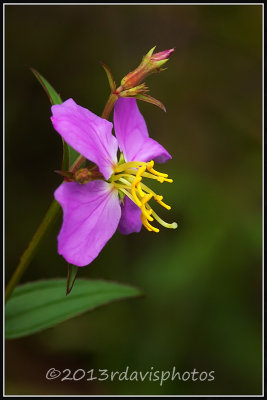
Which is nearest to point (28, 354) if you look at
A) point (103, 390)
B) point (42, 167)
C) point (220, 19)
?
point (103, 390)

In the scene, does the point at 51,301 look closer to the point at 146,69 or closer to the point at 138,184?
the point at 138,184

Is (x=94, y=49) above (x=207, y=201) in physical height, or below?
above

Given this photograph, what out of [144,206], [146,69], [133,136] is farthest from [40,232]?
[146,69]

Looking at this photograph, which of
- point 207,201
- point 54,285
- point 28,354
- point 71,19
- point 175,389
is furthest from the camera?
point 71,19

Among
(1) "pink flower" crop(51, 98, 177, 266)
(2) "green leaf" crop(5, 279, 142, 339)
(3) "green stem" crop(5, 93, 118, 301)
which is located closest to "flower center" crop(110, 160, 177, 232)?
(1) "pink flower" crop(51, 98, 177, 266)

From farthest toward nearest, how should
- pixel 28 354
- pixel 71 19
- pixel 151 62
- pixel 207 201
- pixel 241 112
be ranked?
pixel 241 112 < pixel 71 19 < pixel 207 201 < pixel 28 354 < pixel 151 62

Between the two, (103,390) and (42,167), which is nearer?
(103,390)

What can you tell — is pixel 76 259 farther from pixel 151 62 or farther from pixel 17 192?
pixel 17 192
